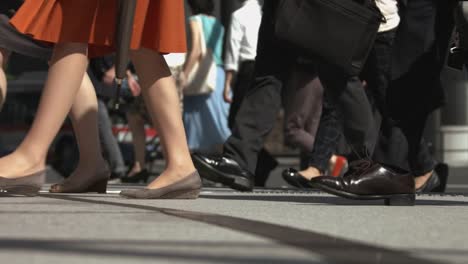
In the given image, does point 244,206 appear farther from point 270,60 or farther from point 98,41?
point 270,60

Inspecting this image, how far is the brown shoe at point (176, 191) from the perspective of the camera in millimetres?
6996

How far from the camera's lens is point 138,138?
1261cm

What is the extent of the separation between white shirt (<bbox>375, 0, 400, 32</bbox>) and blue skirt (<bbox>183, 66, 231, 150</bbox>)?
316cm

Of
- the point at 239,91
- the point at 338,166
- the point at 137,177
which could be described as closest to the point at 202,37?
the point at 239,91

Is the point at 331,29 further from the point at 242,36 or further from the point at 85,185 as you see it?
the point at 242,36

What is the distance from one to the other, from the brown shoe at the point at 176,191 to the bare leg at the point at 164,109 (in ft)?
0.08

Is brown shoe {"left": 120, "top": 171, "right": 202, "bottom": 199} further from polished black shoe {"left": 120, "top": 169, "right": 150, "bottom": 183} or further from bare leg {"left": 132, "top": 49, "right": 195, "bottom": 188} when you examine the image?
polished black shoe {"left": 120, "top": 169, "right": 150, "bottom": 183}

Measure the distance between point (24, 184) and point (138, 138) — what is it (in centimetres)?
579

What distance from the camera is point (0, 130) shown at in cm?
1641

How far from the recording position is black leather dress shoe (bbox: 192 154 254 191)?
7.84 m

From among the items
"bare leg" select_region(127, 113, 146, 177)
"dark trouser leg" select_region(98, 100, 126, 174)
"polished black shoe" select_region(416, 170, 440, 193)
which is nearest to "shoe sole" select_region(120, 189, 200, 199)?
"polished black shoe" select_region(416, 170, 440, 193)

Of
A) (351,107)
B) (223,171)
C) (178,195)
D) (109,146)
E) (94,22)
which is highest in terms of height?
(94,22)

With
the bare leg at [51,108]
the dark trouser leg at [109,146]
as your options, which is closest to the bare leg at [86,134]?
the bare leg at [51,108]

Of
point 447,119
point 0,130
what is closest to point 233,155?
point 0,130
